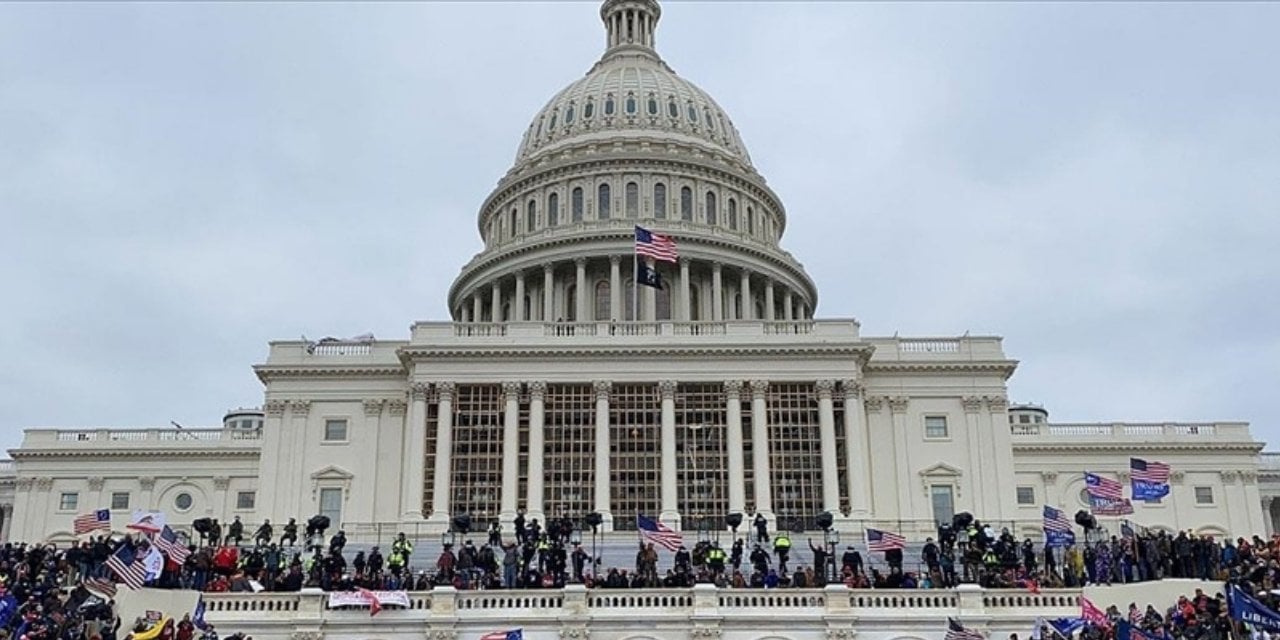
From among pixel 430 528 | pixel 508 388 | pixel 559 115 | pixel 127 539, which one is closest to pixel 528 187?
pixel 559 115

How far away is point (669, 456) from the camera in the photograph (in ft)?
205

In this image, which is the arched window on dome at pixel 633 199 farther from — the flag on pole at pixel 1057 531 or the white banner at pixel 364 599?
the white banner at pixel 364 599

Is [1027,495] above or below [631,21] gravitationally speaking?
below

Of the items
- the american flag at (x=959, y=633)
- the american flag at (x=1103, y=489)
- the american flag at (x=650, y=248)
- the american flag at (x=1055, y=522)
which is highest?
the american flag at (x=650, y=248)

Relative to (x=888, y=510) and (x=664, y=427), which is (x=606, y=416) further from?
(x=888, y=510)

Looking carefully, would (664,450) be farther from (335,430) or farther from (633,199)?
(633,199)

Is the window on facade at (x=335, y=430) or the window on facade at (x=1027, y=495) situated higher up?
the window on facade at (x=335, y=430)

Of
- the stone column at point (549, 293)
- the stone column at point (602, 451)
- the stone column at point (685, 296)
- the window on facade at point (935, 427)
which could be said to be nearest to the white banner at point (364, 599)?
the stone column at point (602, 451)

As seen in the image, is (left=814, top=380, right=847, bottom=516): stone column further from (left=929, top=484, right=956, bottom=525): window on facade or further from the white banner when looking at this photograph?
the white banner

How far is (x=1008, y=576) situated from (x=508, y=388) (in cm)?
3109

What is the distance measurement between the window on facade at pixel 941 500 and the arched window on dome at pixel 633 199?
31616 millimetres

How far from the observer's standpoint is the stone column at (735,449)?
61.7 meters

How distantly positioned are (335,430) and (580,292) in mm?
21626

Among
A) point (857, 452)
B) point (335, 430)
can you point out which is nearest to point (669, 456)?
point (857, 452)
